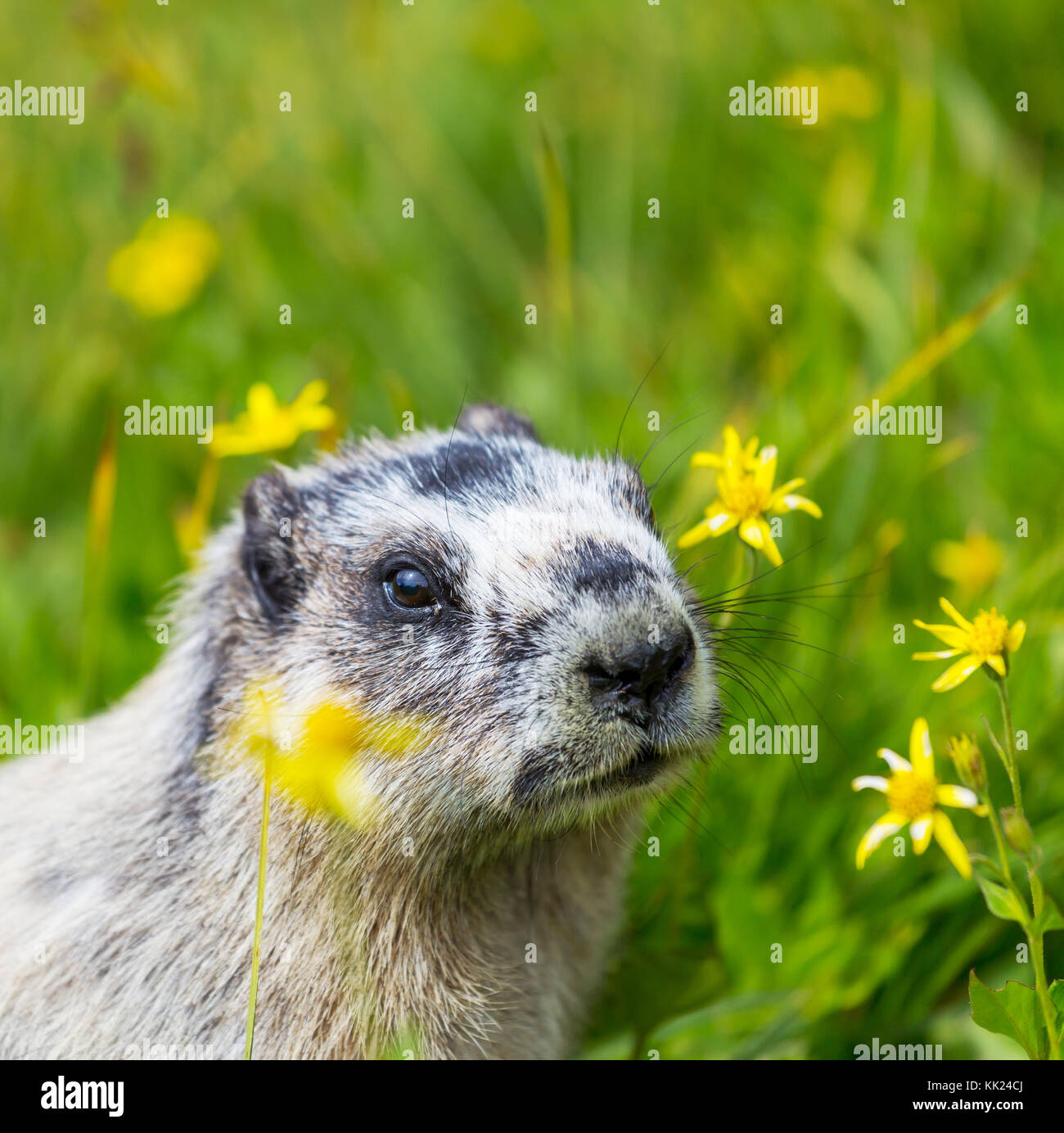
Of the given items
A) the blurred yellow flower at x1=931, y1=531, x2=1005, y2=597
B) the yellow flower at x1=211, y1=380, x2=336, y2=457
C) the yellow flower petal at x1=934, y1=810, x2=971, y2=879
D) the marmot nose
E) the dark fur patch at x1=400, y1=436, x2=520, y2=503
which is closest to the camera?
the yellow flower petal at x1=934, y1=810, x2=971, y2=879

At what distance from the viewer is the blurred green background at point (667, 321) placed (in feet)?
14.2

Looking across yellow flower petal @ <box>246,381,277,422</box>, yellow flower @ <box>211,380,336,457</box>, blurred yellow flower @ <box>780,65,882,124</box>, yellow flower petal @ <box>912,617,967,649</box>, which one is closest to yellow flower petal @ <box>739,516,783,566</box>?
yellow flower petal @ <box>912,617,967,649</box>

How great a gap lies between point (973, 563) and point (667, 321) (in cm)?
278

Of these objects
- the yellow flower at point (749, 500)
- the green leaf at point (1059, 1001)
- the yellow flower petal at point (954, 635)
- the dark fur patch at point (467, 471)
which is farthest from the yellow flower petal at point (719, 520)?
the green leaf at point (1059, 1001)

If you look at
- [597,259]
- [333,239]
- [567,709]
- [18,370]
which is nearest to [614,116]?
[597,259]

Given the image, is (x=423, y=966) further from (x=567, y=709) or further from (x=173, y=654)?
(x=173, y=654)

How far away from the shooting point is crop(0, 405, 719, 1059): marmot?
3242mm

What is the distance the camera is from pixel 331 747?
3230 millimetres

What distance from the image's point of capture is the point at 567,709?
10.3ft

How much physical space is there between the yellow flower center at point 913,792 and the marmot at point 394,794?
24.0 inches

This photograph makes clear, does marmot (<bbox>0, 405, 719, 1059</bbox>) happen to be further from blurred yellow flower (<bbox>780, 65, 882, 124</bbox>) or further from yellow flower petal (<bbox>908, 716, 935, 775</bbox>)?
blurred yellow flower (<bbox>780, 65, 882, 124</bbox>)

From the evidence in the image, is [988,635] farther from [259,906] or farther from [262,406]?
[262,406]

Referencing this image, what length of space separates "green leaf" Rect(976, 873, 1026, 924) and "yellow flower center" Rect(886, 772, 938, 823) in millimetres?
205
